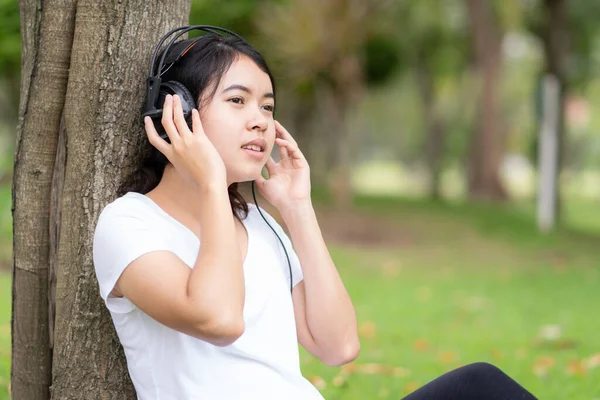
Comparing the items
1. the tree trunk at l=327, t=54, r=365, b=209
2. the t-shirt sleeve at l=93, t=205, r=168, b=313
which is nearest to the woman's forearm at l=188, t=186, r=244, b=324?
the t-shirt sleeve at l=93, t=205, r=168, b=313

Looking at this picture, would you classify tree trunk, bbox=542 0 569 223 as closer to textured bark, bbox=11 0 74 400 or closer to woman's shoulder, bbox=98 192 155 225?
textured bark, bbox=11 0 74 400

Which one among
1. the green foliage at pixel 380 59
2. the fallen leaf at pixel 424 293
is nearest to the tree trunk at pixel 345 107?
the green foliage at pixel 380 59

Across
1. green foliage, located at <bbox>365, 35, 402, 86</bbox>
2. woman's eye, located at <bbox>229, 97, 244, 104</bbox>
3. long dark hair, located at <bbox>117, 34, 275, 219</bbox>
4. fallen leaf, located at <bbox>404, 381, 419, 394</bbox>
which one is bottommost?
fallen leaf, located at <bbox>404, 381, 419, 394</bbox>

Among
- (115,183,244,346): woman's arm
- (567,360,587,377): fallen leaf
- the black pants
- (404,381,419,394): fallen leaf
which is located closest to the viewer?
(115,183,244,346): woman's arm

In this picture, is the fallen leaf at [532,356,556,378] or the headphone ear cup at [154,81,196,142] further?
the fallen leaf at [532,356,556,378]

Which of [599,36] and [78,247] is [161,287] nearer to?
[78,247]

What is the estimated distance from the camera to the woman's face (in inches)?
85.4

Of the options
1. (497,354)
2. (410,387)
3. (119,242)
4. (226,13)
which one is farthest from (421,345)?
(226,13)

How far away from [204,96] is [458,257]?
9.81 metres

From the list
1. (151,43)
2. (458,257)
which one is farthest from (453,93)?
(151,43)

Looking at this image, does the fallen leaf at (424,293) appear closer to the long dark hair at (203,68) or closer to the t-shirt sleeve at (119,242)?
the long dark hair at (203,68)

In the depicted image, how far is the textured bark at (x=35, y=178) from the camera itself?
8.06 ft

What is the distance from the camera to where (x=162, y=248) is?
1.96m

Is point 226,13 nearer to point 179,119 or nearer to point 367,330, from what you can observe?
point 367,330
